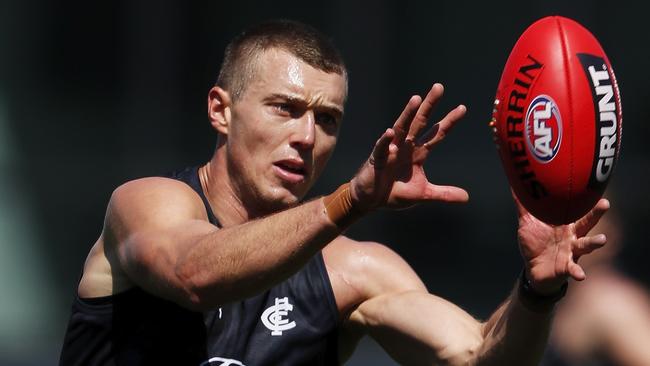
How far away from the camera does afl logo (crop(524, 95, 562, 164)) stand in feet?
12.0

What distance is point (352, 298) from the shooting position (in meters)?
4.57

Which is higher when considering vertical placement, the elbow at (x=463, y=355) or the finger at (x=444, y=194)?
the finger at (x=444, y=194)

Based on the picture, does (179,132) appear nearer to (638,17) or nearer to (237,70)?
(638,17)

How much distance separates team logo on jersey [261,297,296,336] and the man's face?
0.34 m

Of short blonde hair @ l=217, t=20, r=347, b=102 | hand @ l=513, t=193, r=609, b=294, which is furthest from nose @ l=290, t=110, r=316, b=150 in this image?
hand @ l=513, t=193, r=609, b=294

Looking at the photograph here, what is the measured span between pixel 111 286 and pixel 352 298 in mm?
844

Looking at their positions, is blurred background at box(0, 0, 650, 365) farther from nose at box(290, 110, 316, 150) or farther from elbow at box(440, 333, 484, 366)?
elbow at box(440, 333, 484, 366)

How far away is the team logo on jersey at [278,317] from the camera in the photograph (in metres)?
4.43

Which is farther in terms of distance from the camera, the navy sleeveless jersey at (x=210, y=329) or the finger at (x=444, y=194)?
the navy sleeveless jersey at (x=210, y=329)

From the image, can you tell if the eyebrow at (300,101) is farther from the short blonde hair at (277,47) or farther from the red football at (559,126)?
the red football at (559,126)

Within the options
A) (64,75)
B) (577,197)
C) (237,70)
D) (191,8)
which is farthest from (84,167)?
(577,197)

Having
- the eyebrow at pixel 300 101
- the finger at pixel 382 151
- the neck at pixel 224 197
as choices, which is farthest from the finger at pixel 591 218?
the neck at pixel 224 197

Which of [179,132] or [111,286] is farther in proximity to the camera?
[179,132]

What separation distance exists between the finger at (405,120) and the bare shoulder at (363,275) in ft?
3.81
